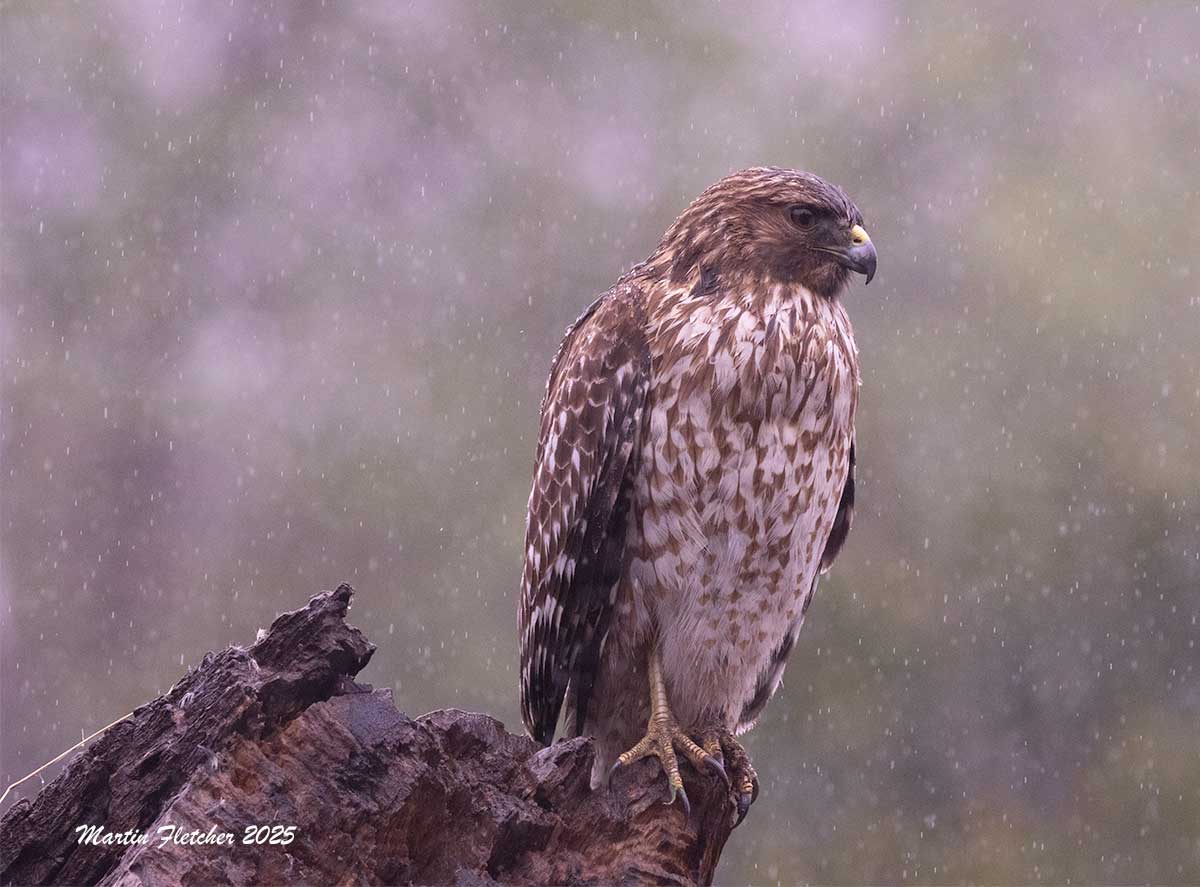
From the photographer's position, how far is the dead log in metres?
2.53

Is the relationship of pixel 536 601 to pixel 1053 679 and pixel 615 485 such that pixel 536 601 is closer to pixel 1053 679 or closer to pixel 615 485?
pixel 615 485

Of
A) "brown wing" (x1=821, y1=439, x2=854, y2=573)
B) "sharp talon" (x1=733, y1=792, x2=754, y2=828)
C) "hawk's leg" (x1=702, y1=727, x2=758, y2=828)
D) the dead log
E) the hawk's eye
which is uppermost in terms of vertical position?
the hawk's eye

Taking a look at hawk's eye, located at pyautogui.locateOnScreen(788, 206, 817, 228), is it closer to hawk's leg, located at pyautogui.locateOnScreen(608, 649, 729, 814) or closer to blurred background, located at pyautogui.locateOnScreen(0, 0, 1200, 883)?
hawk's leg, located at pyautogui.locateOnScreen(608, 649, 729, 814)

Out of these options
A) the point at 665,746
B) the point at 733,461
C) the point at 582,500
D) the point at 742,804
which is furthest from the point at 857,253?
the point at 742,804

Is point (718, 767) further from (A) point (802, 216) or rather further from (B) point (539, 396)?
(B) point (539, 396)

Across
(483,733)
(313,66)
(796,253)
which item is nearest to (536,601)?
(483,733)

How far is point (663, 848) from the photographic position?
3047mm

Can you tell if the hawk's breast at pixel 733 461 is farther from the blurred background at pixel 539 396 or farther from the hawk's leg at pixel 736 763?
the blurred background at pixel 539 396

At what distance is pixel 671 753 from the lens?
10.6ft

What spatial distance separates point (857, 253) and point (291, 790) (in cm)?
183

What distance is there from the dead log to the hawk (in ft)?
1.85

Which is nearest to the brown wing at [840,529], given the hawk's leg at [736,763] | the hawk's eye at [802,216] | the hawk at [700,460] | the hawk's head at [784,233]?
the hawk at [700,460]

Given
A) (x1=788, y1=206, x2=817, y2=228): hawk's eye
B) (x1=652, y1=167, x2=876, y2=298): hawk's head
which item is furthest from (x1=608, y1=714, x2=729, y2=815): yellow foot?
(x1=788, y1=206, x2=817, y2=228): hawk's eye

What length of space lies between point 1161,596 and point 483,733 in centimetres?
514
